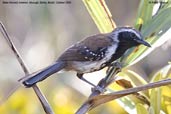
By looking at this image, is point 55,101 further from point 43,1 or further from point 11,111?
point 43,1

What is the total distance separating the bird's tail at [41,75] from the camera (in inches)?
35.6

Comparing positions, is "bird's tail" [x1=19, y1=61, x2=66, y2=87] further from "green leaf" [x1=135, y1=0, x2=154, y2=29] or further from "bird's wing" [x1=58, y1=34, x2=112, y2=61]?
"green leaf" [x1=135, y1=0, x2=154, y2=29]

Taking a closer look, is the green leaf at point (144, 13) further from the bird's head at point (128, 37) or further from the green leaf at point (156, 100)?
the green leaf at point (156, 100)

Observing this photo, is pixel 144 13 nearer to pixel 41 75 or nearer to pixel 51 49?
pixel 41 75

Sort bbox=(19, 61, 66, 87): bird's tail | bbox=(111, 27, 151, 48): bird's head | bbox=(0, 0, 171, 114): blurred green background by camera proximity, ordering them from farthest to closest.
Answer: bbox=(0, 0, 171, 114): blurred green background → bbox=(111, 27, 151, 48): bird's head → bbox=(19, 61, 66, 87): bird's tail

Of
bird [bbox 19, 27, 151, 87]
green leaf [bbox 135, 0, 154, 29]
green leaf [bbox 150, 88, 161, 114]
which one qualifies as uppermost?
green leaf [bbox 135, 0, 154, 29]

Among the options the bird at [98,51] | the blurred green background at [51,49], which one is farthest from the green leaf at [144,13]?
the blurred green background at [51,49]

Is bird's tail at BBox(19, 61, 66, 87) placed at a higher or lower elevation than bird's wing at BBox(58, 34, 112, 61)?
higher

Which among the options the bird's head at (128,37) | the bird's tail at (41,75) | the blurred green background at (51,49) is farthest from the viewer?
the blurred green background at (51,49)

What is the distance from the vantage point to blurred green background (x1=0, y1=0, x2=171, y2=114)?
56.0 inches

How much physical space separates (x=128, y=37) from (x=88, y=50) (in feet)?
0.48

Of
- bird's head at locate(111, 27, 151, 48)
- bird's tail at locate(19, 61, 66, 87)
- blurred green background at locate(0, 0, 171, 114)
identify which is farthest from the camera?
blurred green background at locate(0, 0, 171, 114)

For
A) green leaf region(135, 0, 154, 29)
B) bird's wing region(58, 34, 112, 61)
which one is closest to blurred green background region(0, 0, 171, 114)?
bird's wing region(58, 34, 112, 61)

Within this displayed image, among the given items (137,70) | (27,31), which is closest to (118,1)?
(137,70)
